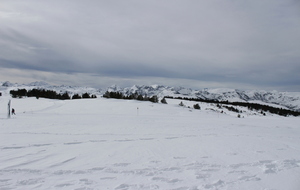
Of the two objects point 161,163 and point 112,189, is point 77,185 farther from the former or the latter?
point 161,163

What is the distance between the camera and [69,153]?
7.92 m

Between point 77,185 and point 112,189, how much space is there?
3.80 ft

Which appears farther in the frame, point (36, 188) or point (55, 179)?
point (55, 179)

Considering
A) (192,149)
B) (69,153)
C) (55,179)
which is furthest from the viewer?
(192,149)

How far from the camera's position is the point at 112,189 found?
16.2 ft

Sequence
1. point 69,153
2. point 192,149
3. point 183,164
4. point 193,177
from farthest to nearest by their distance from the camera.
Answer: point 192,149, point 69,153, point 183,164, point 193,177

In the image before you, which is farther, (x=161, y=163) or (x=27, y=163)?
(x=161, y=163)

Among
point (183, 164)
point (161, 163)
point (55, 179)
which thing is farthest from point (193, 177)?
point (55, 179)

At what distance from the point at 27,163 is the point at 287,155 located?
12896 millimetres

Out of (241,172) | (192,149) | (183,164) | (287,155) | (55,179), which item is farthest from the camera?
(192,149)

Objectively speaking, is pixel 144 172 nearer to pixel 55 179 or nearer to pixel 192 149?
pixel 55 179

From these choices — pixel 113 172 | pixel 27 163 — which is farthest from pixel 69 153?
pixel 113 172

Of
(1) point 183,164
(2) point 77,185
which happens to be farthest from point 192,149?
(2) point 77,185

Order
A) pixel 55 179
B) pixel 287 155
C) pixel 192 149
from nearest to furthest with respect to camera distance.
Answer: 1. pixel 55 179
2. pixel 287 155
3. pixel 192 149
